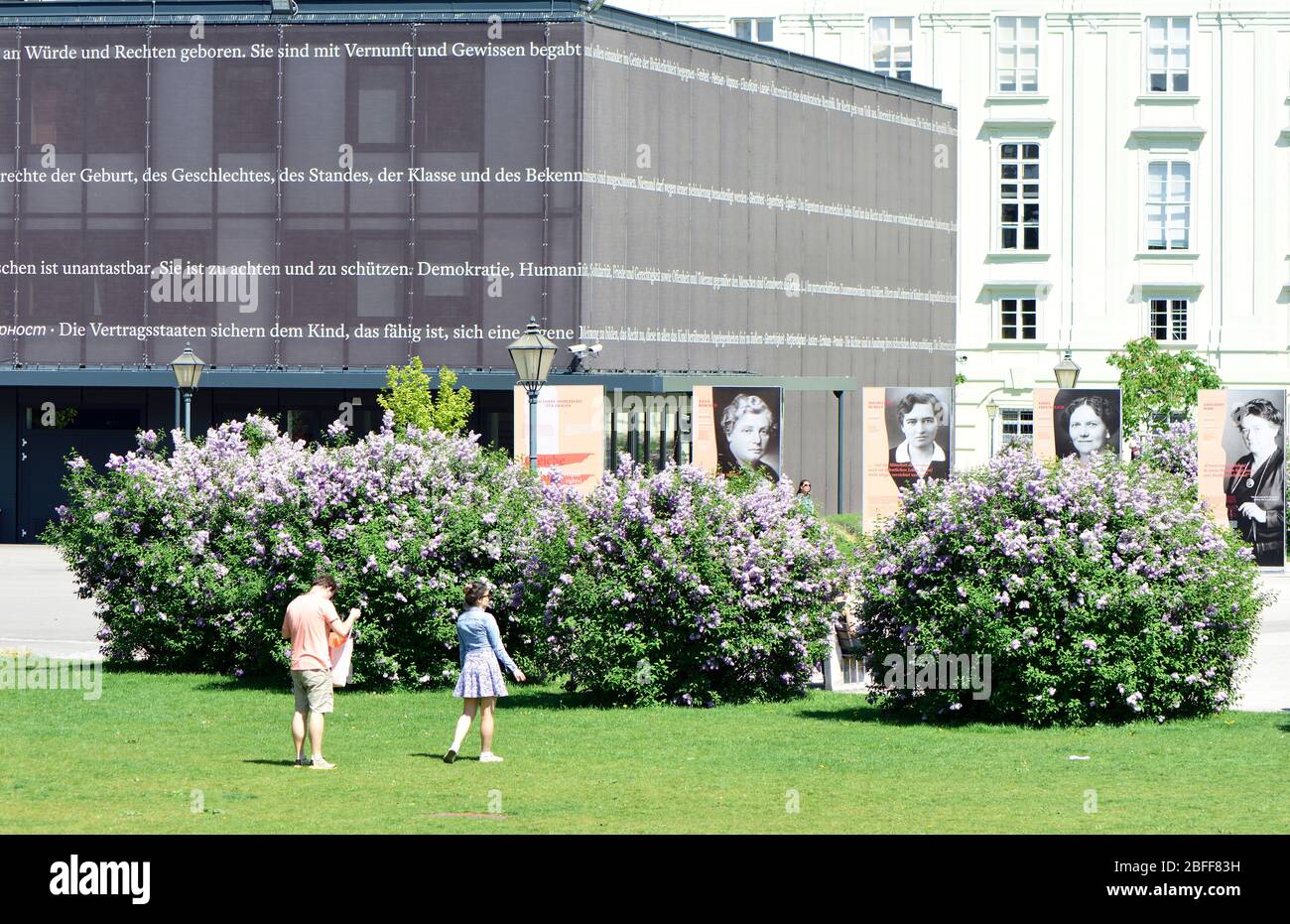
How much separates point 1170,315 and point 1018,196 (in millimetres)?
7187

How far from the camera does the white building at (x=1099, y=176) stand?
75125 millimetres

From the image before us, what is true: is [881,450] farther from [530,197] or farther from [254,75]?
[254,75]

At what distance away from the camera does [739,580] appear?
69.7 ft

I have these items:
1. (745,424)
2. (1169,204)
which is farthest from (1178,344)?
(745,424)

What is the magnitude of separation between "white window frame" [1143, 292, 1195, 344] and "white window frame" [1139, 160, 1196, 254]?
1638mm

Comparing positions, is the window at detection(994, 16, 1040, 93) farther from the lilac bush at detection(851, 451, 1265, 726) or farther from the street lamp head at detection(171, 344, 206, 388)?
the lilac bush at detection(851, 451, 1265, 726)

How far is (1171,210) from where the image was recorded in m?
75.8

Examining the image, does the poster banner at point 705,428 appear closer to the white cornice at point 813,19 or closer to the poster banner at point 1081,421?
the poster banner at point 1081,421

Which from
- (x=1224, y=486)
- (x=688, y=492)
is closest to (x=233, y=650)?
(x=688, y=492)

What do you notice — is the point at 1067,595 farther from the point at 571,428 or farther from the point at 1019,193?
the point at 1019,193

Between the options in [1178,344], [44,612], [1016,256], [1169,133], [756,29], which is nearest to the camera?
[44,612]

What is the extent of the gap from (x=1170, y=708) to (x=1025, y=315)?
57985 mm

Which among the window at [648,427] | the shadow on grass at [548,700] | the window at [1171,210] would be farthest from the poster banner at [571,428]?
the window at [1171,210]

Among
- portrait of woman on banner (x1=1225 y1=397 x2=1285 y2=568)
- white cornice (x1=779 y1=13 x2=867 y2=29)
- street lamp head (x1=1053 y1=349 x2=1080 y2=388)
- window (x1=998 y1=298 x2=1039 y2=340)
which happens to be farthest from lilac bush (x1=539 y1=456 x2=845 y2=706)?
white cornice (x1=779 y1=13 x2=867 y2=29)
